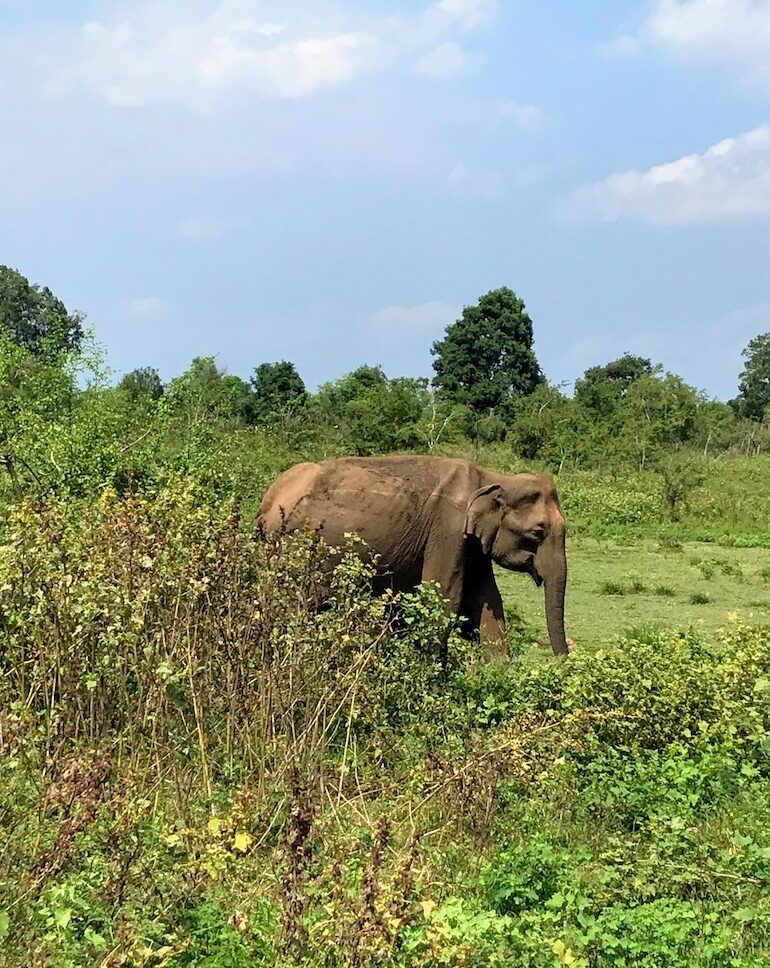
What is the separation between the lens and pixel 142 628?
223 inches

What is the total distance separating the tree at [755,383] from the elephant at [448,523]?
70695 mm

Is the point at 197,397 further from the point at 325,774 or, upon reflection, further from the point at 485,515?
the point at 325,774

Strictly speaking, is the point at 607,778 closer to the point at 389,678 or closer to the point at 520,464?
the point at 389,678

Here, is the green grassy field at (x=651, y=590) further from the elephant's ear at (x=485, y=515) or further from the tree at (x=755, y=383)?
the tree at (x=755, y=383)

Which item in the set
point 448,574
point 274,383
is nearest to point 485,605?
point 448,574

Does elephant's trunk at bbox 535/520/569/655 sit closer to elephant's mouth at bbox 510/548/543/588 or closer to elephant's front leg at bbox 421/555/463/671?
elephant's mouth at bbox 510/548/543/588

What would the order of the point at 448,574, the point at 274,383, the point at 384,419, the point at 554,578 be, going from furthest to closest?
the point at 274,383
the point at 384,419
the point at 448,574
the point at 554,578

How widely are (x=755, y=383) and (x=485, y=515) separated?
76.4 m

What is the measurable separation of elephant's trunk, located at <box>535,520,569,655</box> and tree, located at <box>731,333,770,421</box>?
232ft

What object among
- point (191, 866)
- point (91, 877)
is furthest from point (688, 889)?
point (91, 877)

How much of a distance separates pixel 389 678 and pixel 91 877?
2782 millimetres

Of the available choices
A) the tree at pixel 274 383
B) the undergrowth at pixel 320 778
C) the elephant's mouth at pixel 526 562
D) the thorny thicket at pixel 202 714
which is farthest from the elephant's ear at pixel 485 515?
the tree at pixel 274 383

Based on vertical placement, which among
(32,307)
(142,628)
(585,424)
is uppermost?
(32,307)

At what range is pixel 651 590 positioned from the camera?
56.6 feet
